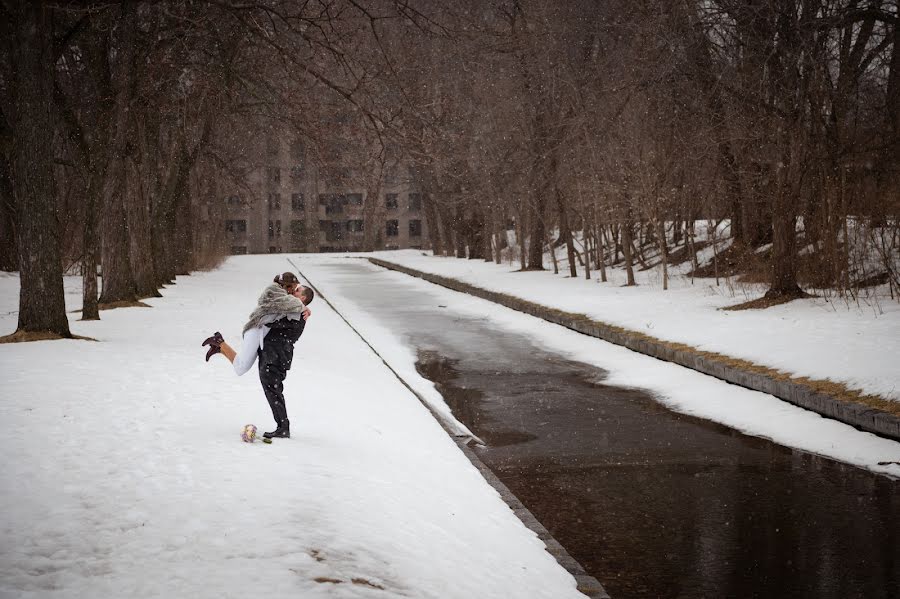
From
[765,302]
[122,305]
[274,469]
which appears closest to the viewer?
[274,469]

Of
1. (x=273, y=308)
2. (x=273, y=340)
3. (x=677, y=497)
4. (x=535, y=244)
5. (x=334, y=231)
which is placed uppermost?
(x=334, y=231)

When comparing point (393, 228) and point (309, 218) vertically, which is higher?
point (309, 218)

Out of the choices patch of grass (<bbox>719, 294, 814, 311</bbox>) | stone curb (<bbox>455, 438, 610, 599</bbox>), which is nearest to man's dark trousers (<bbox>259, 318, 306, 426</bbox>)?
stone curb (<bbox>455, 438, 610, 599</bbox>)

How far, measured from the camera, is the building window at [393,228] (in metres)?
108

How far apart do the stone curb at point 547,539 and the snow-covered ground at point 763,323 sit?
490 cm

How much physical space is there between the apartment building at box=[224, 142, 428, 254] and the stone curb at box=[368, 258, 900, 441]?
73.0m

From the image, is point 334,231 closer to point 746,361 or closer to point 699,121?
point 699,121

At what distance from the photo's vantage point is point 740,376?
477 inches

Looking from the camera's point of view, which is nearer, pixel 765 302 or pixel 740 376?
pixel 740 376

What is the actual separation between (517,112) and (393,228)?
75047mm

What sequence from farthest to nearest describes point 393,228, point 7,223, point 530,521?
1. point 393,228
2. point 7,223
3. point 530,521

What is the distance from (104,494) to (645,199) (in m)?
20.4

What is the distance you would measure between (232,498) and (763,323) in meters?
12.3

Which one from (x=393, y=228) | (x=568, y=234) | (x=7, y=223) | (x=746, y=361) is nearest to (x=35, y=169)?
(x=746, y=361)
